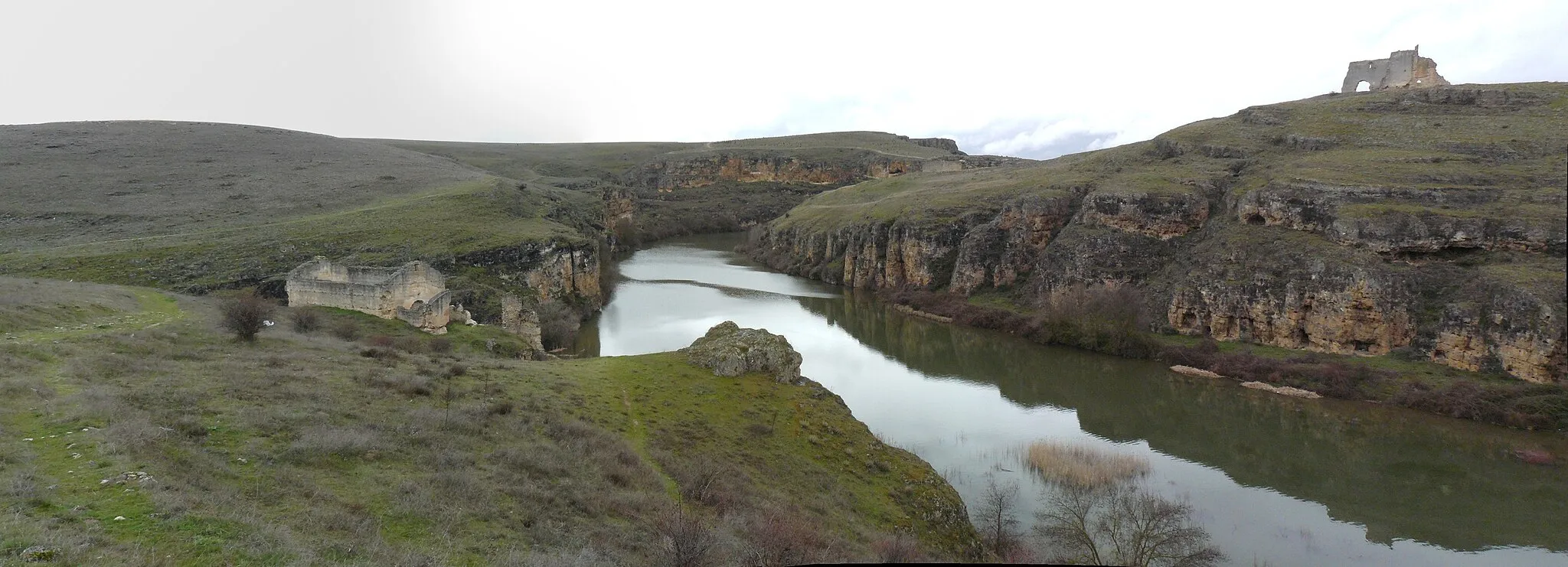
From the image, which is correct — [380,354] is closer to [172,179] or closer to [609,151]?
[172,179]

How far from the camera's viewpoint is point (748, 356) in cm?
2381

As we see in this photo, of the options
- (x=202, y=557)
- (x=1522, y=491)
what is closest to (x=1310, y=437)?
(x=1522, y=491)

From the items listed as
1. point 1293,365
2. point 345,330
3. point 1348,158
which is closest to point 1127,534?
point 1293,365

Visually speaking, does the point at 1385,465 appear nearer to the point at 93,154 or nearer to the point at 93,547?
the point at 93,547

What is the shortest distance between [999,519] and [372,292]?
916 inches

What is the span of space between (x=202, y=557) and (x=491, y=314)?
26.7 metres

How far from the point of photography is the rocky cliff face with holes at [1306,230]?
21906mm

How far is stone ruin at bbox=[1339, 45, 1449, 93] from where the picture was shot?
5631 cm

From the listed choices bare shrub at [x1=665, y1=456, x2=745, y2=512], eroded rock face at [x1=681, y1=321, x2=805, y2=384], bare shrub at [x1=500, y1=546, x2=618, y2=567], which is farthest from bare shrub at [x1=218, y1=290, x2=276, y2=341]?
bare shrub at [x1=500, y1=546, x2=618, y2=567]

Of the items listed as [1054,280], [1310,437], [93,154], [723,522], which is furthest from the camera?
[93,154]

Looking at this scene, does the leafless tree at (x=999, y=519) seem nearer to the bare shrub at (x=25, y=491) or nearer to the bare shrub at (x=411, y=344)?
the bare shrub at (x=25, y=491)

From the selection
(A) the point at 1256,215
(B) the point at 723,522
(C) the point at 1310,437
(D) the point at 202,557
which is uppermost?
(A) the point at 1256,215

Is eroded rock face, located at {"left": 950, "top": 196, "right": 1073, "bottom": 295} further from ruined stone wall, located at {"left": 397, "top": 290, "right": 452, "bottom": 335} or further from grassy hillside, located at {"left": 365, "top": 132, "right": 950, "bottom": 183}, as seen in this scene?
grassy hillside, located at {"left": 365, "top": 132, "right": 950, "bottom": 183}

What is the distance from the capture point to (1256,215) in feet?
124
